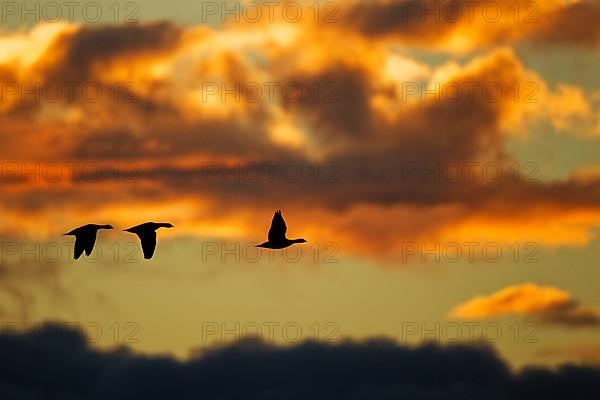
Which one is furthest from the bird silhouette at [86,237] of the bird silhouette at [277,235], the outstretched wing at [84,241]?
the bird silhouette at [277,235]

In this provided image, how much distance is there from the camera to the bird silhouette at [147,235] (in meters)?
108

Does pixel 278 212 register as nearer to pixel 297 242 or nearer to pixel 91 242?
pixel 297 242

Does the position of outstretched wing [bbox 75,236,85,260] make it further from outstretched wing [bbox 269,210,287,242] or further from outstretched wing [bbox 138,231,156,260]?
outstretched wing [bbox 269,210,287,242]

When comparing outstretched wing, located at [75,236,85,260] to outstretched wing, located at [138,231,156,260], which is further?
outstretched wing, located at [138,231,156,260]

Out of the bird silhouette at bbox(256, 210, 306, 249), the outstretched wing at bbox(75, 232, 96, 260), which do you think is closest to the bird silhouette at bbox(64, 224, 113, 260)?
the outstretched wing at bbox(75, 232, 96, 260)

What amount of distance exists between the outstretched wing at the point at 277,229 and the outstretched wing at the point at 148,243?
7924 mm

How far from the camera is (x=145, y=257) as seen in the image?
350 ft

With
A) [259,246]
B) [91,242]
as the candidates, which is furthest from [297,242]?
[91,242]

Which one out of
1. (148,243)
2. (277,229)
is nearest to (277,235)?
(277,229)

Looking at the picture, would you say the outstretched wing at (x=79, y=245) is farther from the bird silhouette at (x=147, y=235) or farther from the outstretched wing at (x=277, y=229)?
the outstretched wing at (x=277, y=229)

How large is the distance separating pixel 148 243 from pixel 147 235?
0.77 m

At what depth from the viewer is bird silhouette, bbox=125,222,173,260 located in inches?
4259

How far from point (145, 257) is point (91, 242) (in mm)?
3945

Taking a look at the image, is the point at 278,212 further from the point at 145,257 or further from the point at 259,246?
the point at 145,257
